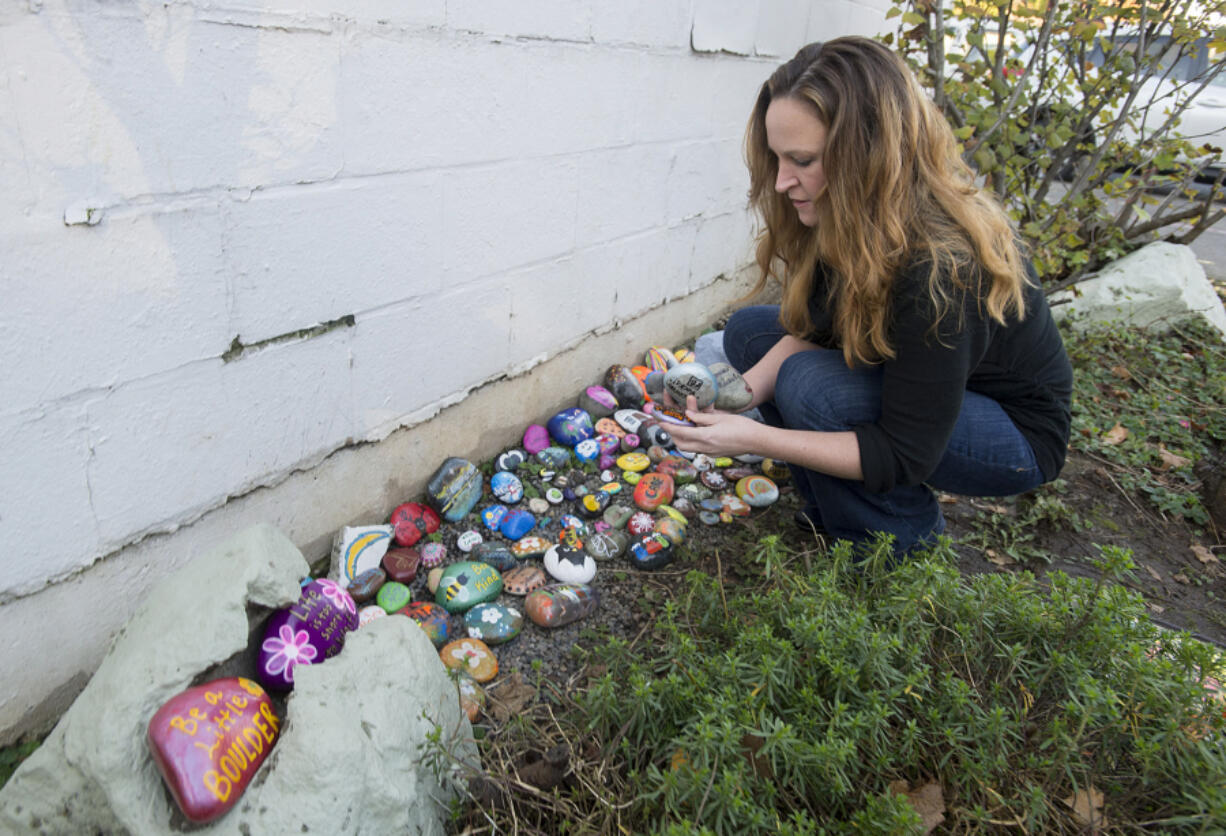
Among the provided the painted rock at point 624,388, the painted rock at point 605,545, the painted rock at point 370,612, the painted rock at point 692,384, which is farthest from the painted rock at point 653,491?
the painted rock at point 370,612

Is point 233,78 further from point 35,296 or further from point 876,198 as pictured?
point 876,198

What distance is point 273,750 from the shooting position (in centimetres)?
131

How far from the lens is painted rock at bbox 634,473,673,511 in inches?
104

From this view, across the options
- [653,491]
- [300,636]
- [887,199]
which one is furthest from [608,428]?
[300,636]

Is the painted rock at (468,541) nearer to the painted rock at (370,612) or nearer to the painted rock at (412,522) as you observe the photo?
the painted rock at (412,522)

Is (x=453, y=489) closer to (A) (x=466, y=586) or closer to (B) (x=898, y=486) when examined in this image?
(A) (x=466, y=586)

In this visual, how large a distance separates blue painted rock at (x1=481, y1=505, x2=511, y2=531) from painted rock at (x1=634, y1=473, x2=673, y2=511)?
45cm

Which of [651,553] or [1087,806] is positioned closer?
[1087,806]

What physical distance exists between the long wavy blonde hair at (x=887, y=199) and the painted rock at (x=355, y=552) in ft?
4.51

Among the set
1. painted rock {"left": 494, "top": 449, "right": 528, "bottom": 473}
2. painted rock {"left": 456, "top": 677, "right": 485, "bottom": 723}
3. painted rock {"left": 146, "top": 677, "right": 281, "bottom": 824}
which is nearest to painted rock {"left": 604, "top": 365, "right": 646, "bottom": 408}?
painted rock {"left": 494, "top": 449, "right": 528, "bottom": 473}

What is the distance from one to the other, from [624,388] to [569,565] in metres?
1.00

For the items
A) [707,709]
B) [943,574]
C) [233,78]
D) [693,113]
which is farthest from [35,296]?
[693,113]

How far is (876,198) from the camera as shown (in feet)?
5.86

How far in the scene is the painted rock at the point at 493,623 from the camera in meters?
2.03
